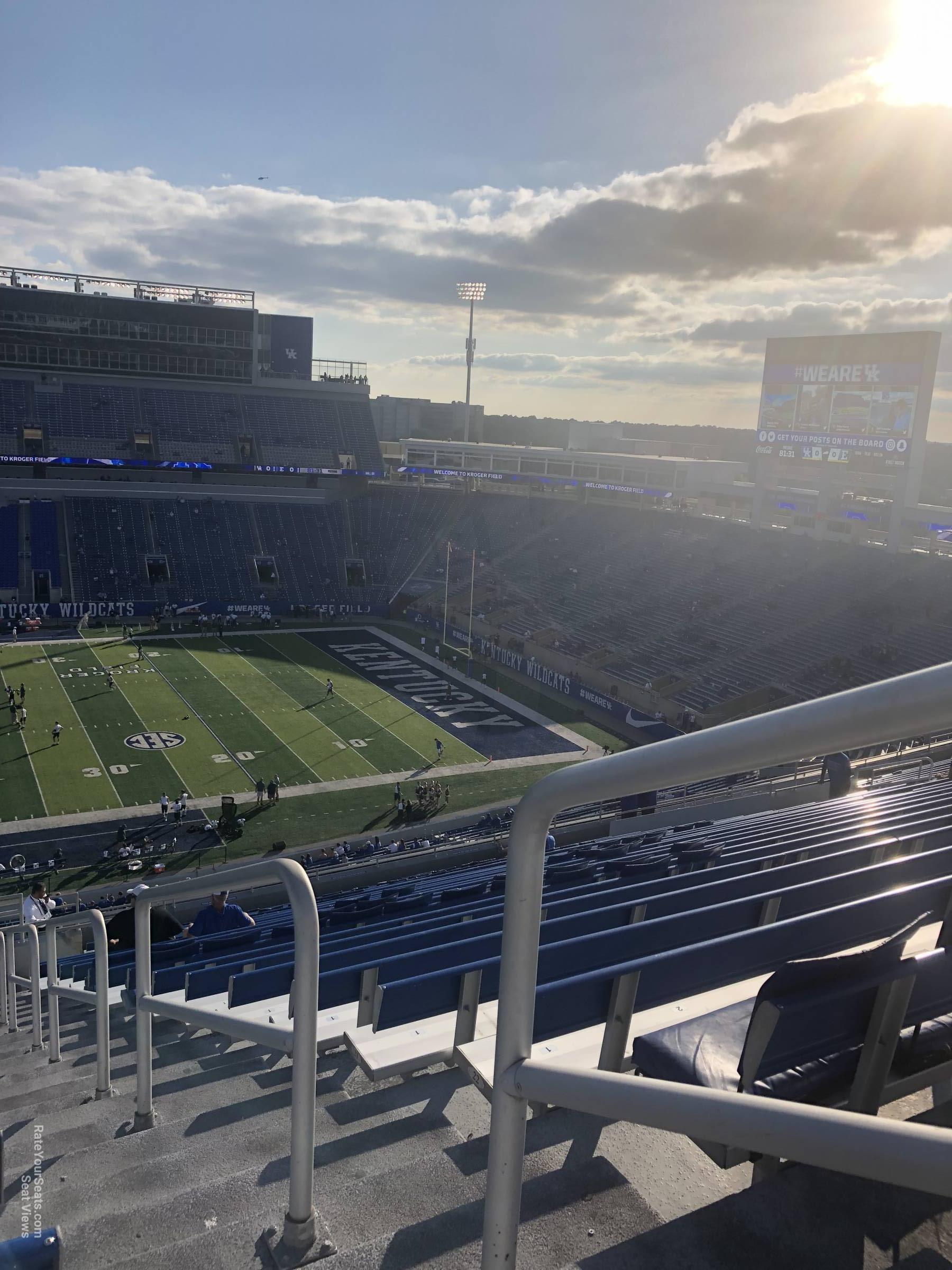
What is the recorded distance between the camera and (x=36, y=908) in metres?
13.5

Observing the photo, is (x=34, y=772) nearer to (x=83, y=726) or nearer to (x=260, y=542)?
(x=83, y=726)

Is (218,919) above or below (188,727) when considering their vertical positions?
above

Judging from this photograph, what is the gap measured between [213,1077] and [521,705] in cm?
3071

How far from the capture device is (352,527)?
5816 cm

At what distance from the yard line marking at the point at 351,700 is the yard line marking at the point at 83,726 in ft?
24.2

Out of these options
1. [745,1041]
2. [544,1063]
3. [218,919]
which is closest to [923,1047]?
[745,1041]

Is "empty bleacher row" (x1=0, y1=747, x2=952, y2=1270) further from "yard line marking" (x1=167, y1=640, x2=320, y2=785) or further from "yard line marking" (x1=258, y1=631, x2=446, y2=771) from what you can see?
"yard line marking" (x1=258, y1=631, x2=446, y2=771)

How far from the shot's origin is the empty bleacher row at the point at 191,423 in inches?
2176

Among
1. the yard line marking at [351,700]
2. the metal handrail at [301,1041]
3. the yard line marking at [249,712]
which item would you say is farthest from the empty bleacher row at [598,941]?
the yard line marking at [351,700]

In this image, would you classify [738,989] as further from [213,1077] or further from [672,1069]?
[213,1077]

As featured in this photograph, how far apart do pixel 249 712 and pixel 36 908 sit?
20338 millimetres

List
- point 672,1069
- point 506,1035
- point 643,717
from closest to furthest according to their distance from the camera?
point 506,1035 → point 672,1069 → point 643,717

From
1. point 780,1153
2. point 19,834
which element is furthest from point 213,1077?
point 19,834

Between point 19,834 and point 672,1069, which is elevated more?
point 672,1069
